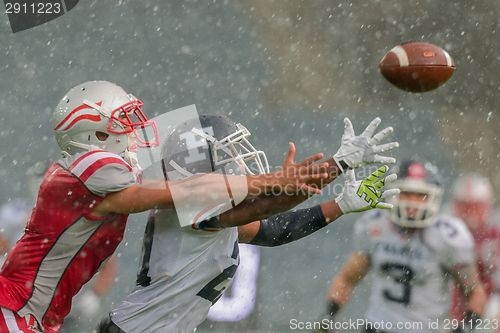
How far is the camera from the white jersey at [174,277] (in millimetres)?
3887

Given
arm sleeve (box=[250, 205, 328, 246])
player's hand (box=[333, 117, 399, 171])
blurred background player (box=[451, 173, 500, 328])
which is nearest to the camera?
player's hand (box=[333, 117, 399, 171])

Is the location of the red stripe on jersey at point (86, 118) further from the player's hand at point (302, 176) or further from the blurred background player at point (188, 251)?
the player's hand at point (302, 176)

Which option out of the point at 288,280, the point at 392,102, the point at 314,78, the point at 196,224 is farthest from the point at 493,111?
the point at 196,224

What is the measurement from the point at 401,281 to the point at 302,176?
2.58 metres

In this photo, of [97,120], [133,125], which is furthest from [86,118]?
[133,125]

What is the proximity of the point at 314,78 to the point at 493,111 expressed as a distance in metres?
1.52

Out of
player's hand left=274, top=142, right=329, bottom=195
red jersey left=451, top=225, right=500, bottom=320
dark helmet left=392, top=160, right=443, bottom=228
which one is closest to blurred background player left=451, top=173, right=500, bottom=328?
red jersey left=451, top=225, right=500, bottom=320

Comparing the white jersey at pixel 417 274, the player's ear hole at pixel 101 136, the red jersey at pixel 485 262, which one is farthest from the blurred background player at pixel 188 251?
the red jersey at pixel 485 262

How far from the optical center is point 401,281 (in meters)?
6.02

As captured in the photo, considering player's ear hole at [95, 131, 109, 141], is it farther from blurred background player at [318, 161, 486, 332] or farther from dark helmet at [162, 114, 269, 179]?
blurred background player at [318, 161, 486, 332]

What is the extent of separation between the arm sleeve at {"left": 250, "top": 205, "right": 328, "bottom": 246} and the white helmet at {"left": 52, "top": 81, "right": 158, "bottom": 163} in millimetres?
624

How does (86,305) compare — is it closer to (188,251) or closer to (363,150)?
(188,251)

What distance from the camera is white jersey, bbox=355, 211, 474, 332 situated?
5980mm

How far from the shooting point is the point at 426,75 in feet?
16.3
